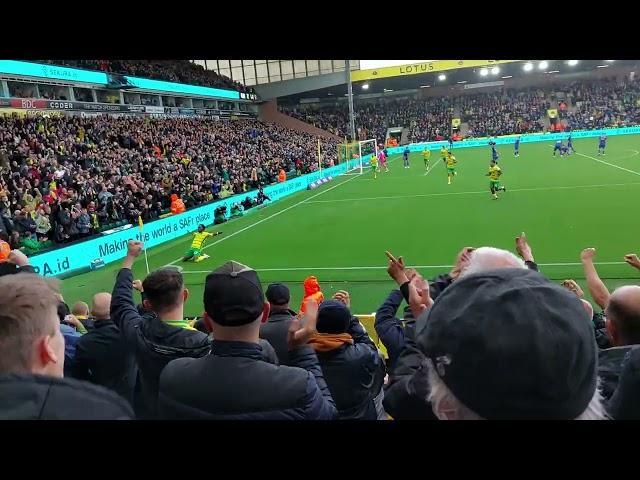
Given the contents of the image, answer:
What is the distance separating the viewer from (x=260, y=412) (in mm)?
2254

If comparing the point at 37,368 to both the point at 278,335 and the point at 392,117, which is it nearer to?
the point at 278,335

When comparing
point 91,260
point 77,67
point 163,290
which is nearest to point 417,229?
point 91,260

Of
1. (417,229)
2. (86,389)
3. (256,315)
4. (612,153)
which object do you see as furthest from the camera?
(612,153)

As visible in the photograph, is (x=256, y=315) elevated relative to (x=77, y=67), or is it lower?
lower

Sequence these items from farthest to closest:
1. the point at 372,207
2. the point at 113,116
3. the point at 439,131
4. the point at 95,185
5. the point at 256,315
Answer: the point at 439,131 → the point at 113,116 → the point at 372,207 → the point at 95,185 → the point at 256,315

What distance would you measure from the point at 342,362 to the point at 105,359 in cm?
190

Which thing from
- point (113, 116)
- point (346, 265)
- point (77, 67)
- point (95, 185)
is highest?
point (77, 67)

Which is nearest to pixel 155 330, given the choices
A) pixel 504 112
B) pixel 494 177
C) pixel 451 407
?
pixel 451 407

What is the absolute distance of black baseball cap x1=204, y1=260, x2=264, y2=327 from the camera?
8.26 ft

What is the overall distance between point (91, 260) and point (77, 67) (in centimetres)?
1672

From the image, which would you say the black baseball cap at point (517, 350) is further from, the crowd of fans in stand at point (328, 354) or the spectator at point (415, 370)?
the spectator at point (415, 370)

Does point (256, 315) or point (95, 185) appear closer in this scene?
point (256, 315)

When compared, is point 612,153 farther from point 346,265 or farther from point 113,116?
point 113,116

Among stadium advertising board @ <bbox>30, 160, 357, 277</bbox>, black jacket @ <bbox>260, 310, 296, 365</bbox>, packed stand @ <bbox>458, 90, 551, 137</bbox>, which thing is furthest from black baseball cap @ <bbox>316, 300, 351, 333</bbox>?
packed stand @ <bbox>458, 90, 551, 137</bbox>
